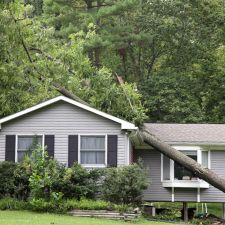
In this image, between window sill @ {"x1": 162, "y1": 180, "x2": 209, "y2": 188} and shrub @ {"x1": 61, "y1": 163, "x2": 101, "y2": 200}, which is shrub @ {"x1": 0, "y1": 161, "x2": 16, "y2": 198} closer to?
shrub @ {"x1": 61, "y1": 163, "x2": 101, "y2": 200}

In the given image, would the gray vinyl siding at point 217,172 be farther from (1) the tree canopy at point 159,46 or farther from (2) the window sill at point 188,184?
(1) the tree canopy at point 159,46

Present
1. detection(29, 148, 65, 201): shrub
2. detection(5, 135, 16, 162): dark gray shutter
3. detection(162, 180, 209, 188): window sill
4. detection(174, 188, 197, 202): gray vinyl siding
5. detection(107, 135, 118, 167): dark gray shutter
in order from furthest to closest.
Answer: detection(174, 188, 197, 202): gray vinyl siding → detection(162, 180, 209, 188): window sill → detection(5, 135, 16, 162): dark gray shutter → detection(107, 135, 118, 167): dark gray shutter → detection(29, 148, 65, 201): shrub

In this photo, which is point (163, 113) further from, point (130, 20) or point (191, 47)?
point (130, 20)

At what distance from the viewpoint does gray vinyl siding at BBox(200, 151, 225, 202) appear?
80.0ft

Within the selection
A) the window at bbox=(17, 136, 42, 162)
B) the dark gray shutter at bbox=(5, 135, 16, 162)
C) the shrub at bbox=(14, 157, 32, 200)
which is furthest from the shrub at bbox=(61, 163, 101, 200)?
the dark gray shutter at bbox=(5, 135, 16, 162)

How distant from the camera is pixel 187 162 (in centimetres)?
2156

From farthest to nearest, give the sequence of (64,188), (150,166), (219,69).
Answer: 1. (219,69)
2. (150,166)
3. (64,188)

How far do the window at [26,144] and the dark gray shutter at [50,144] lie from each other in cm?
29

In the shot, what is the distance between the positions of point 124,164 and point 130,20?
21.4m

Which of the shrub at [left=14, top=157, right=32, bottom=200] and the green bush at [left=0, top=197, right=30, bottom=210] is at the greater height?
the shrub at [left=14, top=157, right=32, bottom=200]

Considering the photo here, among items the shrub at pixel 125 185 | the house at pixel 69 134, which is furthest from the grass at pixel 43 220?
the house at pixel 69 134

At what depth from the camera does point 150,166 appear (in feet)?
81.6

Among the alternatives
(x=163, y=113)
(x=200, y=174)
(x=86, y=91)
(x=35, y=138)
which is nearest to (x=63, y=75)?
(x=86, y=91)

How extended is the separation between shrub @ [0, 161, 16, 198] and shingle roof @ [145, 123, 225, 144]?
23.5 feet
